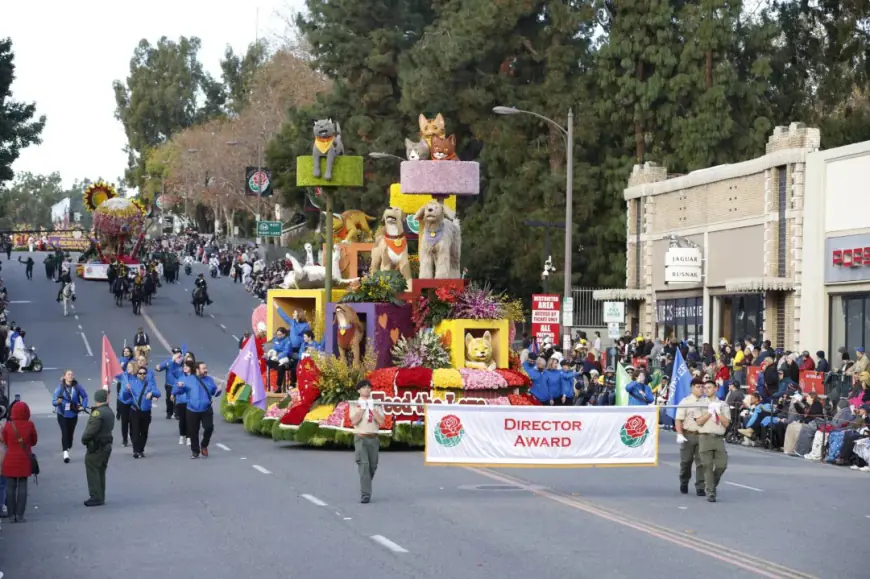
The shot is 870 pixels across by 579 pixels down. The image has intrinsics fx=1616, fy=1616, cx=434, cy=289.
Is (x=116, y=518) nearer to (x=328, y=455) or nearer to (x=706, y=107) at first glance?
(x=328, y=455)

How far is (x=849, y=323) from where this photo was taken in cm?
3928

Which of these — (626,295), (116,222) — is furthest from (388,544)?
(116,222)

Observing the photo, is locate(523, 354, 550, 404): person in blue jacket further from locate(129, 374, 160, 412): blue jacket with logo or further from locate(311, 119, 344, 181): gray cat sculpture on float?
locate(129, 374, 160, 412): blue jacket with logo

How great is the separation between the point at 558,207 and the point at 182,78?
104 m

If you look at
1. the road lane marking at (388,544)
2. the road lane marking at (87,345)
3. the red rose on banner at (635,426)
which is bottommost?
the road lane marking at (388,544)

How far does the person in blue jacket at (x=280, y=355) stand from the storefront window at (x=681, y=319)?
649 inches

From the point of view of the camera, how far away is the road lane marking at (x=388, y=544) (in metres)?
15.5

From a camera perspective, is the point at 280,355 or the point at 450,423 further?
the point at 280,355

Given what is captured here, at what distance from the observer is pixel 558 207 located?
64750 millimetres

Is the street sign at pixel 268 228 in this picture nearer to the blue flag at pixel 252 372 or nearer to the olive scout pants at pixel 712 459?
the blue flag at pixel 252 372

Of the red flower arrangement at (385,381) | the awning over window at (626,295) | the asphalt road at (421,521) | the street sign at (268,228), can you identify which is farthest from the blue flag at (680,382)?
the street sign at (268,228)

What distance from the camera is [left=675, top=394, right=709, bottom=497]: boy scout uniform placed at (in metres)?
20.8

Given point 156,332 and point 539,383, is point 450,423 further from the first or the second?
point 156,332

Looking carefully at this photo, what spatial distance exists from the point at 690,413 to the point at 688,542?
15.9 feet
